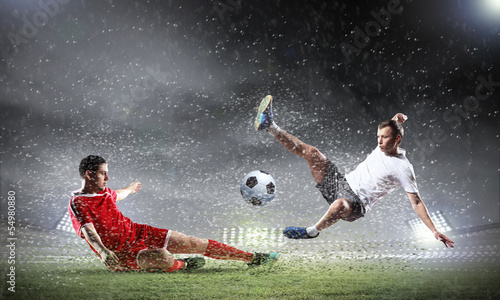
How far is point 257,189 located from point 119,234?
219 centimetres

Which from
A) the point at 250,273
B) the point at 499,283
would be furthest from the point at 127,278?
the point at 499,283

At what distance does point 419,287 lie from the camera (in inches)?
193

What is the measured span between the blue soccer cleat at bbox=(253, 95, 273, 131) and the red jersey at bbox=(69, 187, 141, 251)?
242 cm

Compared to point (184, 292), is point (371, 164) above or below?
above

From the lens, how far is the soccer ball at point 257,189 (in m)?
5.68

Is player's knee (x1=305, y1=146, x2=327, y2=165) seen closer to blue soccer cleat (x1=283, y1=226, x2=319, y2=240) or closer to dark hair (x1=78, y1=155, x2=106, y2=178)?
blue soccer cleat (x1=283, y1=226, x2=319, y2=240)

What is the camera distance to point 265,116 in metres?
5.32

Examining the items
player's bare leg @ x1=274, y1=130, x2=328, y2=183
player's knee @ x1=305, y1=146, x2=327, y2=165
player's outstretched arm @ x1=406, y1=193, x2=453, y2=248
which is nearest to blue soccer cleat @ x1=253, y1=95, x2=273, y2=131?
player's bare leg @ x1=274, y1=130, x2=328, y2=183

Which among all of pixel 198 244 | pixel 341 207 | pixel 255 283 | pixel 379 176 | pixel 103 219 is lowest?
pixel 255 283

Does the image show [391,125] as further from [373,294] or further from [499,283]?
[499,283]

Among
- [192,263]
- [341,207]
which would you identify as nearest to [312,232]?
[341,207]

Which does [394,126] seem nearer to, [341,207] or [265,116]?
[341,207]

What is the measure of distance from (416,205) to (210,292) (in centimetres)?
303

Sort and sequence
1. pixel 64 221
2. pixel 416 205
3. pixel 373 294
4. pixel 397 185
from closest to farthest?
1. pixel 373 294
2. pixel 416 205
3. pixel 397 185
4. pixel 64 221
